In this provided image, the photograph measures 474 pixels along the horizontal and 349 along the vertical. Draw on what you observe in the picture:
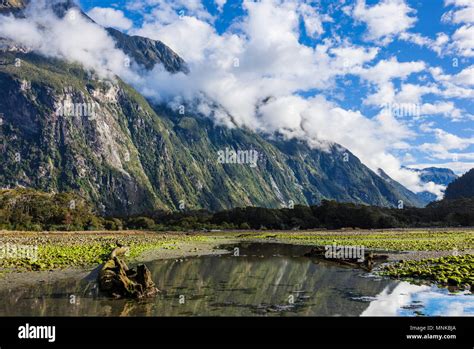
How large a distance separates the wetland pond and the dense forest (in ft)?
344

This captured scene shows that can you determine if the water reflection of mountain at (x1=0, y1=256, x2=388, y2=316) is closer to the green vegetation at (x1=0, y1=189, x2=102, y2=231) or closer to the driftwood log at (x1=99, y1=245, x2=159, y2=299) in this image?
the driftwood log at (x1=99, y1=245, x2=159, y2=299)

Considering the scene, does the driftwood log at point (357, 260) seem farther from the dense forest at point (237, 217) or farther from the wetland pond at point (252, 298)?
the dense forest at point (237, 217)

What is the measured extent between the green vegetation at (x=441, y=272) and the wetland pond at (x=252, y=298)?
86.6 inches

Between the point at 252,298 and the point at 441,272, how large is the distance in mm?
16996

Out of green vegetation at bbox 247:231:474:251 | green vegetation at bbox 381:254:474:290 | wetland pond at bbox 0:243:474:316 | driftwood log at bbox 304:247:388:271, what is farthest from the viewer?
green vegetation at bbox 247:231:474:251

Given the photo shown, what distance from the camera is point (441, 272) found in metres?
32.6

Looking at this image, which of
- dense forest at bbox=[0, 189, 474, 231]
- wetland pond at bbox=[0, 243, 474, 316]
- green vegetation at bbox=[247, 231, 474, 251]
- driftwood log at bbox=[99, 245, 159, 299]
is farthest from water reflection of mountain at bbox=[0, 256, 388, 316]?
dense forest at bbox=[0, 189, 474, 231]

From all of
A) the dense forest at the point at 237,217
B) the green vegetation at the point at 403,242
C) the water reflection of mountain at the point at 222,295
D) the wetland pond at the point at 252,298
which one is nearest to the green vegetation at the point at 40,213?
the dense forest at the point at 237,217

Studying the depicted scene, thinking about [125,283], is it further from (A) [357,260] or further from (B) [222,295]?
(A) [357,260]

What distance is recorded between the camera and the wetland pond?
21281 mm
